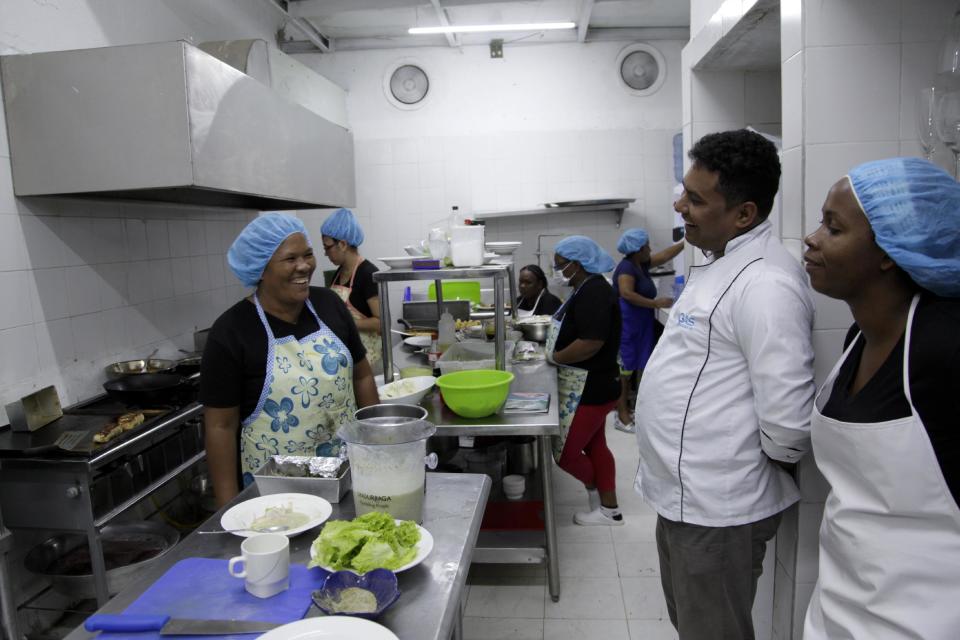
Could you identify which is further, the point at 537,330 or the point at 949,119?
the point at 537,330

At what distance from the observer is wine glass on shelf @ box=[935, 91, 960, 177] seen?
127cm

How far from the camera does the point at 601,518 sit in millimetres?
3500

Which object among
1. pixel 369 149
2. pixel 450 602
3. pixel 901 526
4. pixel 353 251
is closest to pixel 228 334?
pixel 450 602

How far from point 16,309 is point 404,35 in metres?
4.62

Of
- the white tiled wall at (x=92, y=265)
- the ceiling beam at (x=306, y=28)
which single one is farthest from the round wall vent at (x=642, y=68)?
the white tiled wall at (x=92, y=265)

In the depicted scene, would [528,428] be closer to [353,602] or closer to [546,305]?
[353,602]

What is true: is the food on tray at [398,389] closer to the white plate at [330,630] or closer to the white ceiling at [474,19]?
the white plate at [330,630]

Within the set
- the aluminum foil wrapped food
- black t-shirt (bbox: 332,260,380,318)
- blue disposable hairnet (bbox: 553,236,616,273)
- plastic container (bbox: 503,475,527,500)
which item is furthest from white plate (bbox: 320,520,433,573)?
black t-shirt (bbox: 332,260,380,318)

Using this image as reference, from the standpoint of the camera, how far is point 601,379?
331cm

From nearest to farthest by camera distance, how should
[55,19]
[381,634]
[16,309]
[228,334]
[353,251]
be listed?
[381,634] < [228,334] < [16,309] < [55,19] < [353,251]

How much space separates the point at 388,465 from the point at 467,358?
1734 mm

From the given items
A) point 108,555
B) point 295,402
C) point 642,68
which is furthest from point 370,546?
point 642,68

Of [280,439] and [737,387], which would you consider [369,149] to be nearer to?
[280,439]

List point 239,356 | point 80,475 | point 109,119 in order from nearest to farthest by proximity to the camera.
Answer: point 239,356
point 80,475
point 109,119
